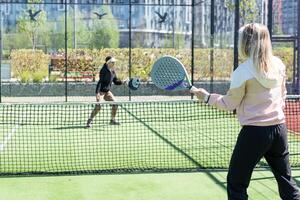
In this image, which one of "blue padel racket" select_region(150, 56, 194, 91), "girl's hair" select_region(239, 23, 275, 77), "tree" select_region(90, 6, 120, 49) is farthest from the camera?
"tree" select_region(90, 6, 120, 49)

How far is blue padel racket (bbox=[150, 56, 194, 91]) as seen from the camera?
4.40 metres

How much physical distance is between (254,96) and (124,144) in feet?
16.9

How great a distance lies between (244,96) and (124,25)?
102 ft

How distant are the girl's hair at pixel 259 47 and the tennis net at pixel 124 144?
326cm

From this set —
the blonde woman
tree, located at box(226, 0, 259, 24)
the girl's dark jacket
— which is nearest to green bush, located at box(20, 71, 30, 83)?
the girl's dark jacket

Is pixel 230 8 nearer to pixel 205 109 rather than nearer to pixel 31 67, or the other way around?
pixel 205 109

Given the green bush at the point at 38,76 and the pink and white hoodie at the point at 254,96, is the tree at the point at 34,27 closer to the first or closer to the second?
the green bush at the point at 38,76

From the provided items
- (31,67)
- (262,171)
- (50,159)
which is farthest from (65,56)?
(262,171)

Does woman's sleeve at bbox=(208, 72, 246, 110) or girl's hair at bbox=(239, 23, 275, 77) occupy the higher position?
girl's hair at bbox=(239, 23, 275, 77)

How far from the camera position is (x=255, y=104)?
4.00 m

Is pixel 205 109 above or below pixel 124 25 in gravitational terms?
below

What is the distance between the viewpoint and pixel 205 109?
13.8 meters

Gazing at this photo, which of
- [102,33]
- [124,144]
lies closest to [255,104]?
[124,144]

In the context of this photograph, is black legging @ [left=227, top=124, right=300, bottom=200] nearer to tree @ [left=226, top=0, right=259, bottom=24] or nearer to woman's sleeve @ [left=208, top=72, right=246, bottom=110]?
woman's sleeve @ [left=208, top=72, right=246, bottom=110]
